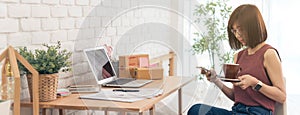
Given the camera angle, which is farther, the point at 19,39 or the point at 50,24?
the point at 50,24

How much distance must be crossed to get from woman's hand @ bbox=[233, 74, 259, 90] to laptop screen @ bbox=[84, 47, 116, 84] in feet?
2.77

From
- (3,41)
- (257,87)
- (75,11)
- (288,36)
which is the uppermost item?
(75,11)

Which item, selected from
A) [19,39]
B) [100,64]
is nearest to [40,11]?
A: [19,39]

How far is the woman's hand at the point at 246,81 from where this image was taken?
69.8 inches

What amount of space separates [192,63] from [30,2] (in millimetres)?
2783

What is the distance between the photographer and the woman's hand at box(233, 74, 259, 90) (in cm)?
177

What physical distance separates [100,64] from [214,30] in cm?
211

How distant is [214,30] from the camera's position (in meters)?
4.14

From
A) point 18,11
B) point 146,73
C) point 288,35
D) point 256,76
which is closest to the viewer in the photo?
point 18,11

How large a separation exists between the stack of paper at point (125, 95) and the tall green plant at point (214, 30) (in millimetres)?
2158

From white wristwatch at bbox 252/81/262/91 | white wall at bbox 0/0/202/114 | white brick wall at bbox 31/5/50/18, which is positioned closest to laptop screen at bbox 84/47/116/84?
white wall at bbox 0/0/202/114

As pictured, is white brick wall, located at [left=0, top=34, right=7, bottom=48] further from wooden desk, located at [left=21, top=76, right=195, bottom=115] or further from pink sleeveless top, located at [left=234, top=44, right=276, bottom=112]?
pink sleeveless top, located at [left=234, top=44, right=276, bottom=112]

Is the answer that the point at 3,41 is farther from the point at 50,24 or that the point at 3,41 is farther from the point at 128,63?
the point at 128,63

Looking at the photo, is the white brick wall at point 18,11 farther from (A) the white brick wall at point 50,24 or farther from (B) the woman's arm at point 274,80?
(B) the woman's arm at point 274,80
